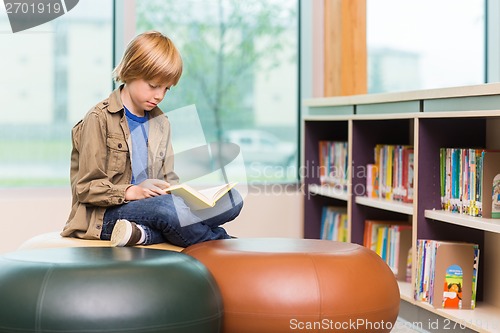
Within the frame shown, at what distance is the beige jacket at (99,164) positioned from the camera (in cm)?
252

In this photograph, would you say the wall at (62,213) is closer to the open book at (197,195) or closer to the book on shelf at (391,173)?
the book on shelf at (391,173)

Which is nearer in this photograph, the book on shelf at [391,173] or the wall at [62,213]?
the book on shelf at [391,173]

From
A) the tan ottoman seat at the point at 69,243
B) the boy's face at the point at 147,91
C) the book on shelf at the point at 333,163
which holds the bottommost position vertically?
Result: the tan ottoman seat at the point at 69,243

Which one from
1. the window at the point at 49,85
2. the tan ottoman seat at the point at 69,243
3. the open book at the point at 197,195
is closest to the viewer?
the open book at the point at 197,195

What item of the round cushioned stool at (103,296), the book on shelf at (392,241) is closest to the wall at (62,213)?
the book on shelf at (392,241)

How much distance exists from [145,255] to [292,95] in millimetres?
2357

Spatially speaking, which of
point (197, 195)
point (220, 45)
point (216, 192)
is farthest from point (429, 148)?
point (220, 45)

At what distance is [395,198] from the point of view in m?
3.36

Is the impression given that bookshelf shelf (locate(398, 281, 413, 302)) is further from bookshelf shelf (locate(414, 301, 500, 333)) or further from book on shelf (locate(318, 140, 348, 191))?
book on shelf (locate(318, 140, 348, 191))

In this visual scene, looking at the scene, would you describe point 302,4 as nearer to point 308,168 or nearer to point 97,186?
point 308,168

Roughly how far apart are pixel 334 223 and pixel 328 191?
204mm

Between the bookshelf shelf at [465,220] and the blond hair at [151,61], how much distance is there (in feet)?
3.64

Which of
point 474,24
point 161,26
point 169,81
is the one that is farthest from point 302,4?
point 169,81

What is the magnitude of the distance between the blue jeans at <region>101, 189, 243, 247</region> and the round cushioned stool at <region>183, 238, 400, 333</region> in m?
0.23
